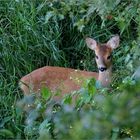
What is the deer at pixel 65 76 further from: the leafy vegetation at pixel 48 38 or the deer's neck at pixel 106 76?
the leafy vegetation at pixel 48 38

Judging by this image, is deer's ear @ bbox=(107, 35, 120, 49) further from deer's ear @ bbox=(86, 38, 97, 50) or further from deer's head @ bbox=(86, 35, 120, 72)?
deer's ear @ bbox=(86, 38, 97, 50)

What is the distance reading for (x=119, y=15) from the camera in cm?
604

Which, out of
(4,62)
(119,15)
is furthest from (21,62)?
(119,15)

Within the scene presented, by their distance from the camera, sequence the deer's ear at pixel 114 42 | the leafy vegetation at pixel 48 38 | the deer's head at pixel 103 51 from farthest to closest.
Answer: the deer's ear at pixel 114 42 → the deer's head at pixel 103 51 → the leafy vegetation at pixel 48 38

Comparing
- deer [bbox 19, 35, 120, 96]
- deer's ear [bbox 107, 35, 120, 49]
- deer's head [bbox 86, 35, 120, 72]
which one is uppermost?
deer's ear [bbox 107, 35, 120, 49]

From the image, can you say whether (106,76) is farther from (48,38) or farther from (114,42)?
(48,38)

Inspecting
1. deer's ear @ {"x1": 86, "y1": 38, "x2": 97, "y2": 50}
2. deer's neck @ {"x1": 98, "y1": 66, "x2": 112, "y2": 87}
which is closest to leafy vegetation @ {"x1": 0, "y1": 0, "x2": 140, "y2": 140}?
deer's neck @ {"x1": 98, "y1": 66, "x2": 112, "y2": 87}

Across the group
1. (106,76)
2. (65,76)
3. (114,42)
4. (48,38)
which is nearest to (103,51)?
(114,42)

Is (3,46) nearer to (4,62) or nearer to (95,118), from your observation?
(4,62)

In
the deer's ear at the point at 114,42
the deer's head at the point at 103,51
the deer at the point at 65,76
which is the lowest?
the deer at the point at 65,76

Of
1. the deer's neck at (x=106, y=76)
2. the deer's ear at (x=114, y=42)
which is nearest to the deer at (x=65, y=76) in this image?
the deer's neck at (x=106, y=76)

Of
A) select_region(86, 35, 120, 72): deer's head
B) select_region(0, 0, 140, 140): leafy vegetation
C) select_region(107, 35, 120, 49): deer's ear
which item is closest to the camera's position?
select_region(0, 0, 140, 140): leafy vegetation

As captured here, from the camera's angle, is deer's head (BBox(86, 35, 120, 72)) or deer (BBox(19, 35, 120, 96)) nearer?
deer (BBox(19, 35, 120, 96))

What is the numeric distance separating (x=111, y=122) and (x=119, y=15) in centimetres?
404
